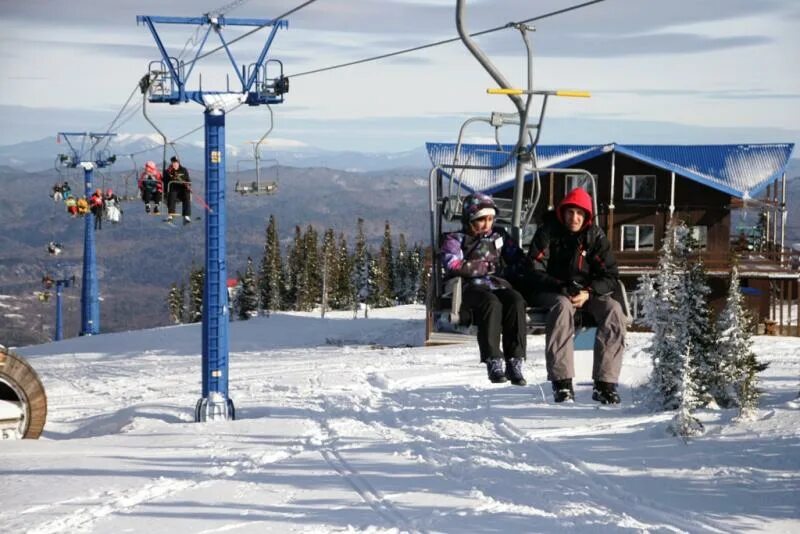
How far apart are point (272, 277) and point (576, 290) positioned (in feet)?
270

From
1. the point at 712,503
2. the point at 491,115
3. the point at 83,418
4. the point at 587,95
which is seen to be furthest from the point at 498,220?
the point at 83,418

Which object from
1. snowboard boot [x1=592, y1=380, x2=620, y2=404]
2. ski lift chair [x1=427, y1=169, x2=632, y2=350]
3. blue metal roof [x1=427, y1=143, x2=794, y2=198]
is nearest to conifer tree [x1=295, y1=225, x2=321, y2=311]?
blue metal roof [x1=427, y1=143, x2=794, y2=198]

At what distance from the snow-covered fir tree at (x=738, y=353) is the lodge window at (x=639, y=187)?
2162 cm

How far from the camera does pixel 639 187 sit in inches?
1639

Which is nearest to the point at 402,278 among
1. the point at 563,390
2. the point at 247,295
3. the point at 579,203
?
the point at 247,295

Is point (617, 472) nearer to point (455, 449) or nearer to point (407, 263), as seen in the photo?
point (455, 449)

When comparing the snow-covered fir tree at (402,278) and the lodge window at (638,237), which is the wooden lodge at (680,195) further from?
the snow-covered fir tree at (402,278)

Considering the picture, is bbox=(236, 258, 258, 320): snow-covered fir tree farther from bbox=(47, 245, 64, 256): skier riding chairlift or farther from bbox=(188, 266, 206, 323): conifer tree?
bbox=(47, 245, 64, 256): skier riding chairlift

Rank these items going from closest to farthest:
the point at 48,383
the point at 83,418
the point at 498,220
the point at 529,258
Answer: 1. the point at 529,258
2. the point at 498,220
3. the point at 83,418
4. the point at 48,383

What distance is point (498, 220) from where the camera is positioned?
13.4m

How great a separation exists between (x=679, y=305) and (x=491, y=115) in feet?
28.6

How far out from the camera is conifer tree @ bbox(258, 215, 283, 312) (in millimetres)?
92438

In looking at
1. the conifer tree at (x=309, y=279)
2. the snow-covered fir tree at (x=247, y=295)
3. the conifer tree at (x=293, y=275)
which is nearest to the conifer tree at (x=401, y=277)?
the conifer tree at (x=293, y=275)

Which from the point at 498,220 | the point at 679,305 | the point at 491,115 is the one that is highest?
the point at 491,115
